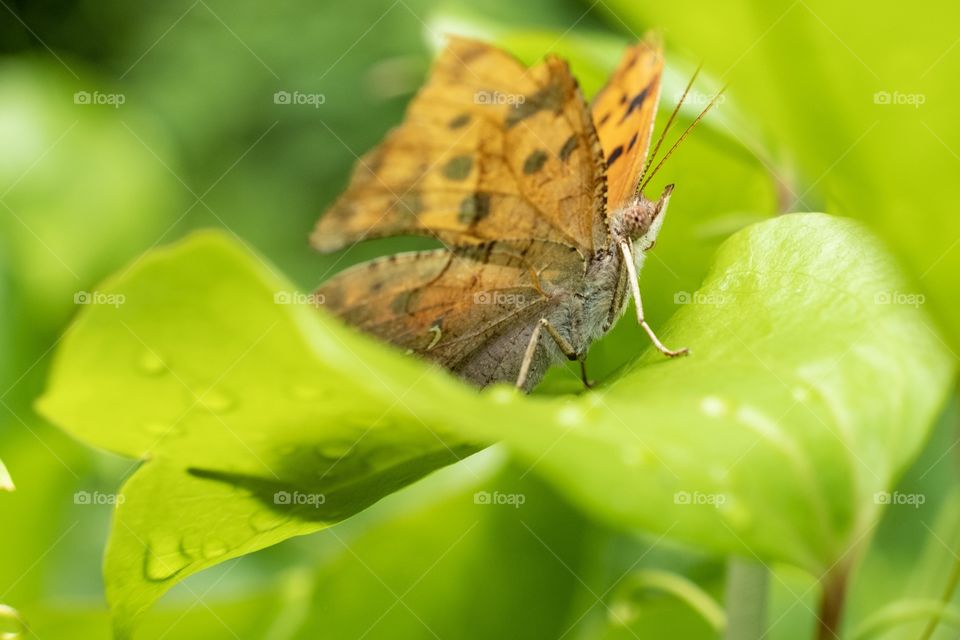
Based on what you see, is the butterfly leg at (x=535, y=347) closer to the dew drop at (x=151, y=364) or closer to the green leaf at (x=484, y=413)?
the green leaf at (x=484, y=413)

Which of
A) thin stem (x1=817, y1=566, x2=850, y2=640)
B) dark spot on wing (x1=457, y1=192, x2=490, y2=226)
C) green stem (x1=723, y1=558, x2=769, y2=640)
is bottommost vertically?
green stem (x1=723, y1=558, x2=769, y2=640)

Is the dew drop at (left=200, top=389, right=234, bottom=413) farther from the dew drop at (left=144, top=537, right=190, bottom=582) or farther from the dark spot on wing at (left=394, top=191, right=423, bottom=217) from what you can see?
the dark spot on wing at (left=394, top=191, right=423, bottom=217)

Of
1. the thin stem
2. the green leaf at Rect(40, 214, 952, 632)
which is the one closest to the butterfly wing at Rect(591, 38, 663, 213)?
the green leaf at Rect(40, 214, 952, 632)

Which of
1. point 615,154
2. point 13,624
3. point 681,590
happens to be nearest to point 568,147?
point 615,154

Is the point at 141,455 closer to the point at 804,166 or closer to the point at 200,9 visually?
the point at 804,166

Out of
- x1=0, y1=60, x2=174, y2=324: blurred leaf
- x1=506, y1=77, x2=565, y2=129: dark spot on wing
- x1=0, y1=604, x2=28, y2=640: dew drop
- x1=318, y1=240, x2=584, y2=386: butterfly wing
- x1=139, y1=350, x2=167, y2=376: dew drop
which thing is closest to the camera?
x1=139, y1=350, x2=167, y2=376: dew drop

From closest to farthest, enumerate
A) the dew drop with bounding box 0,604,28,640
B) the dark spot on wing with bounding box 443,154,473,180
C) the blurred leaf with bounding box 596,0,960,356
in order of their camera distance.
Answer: the blurred leaf with bounding box 596,0,960,356
the dew drop with bounding box 0,604,28,640
the dark spot on wing with bounding box 443,154,473,180

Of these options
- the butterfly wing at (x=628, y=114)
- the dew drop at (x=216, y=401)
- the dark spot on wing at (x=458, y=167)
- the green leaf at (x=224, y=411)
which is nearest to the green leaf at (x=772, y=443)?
the green leaf at (x=224, y=411)

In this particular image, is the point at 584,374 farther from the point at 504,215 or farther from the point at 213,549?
the point at 213,549
